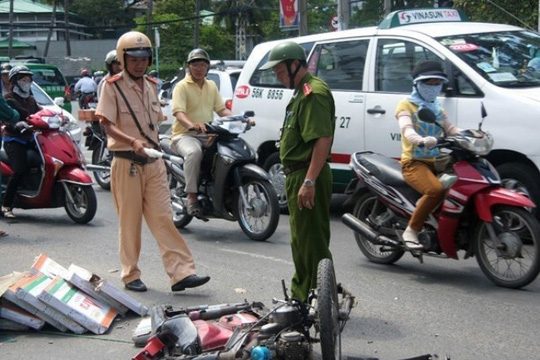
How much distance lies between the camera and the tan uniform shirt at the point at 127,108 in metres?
6.59

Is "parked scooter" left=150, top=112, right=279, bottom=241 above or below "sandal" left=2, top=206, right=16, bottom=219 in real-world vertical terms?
above

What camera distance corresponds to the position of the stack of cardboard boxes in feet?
18.9

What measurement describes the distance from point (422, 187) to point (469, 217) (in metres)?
0.44

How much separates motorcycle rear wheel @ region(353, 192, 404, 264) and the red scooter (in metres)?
3.40

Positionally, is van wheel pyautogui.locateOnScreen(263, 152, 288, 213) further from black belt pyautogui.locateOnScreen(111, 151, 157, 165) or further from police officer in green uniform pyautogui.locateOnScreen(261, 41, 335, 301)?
police officer in green uniform pyautogui.locateOnScreen(261, 41, 335, 301)

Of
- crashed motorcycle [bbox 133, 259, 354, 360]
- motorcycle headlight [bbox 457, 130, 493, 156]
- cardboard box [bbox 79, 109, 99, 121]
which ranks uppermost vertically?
cardboard box [bbox 79, 109, 99, 121]

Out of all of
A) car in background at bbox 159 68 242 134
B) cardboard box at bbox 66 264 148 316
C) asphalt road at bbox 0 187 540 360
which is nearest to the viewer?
asphalt road at bbox 0 187 540 360

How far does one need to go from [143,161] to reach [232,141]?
2.33 metres

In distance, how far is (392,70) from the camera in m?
9.10

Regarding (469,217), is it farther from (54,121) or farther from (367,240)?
(54,121)

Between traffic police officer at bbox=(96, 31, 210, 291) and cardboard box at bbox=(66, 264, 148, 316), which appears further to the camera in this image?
traffic police officer at bbox=(96, 31, 210, 291)

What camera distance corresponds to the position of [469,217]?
6.91 metres

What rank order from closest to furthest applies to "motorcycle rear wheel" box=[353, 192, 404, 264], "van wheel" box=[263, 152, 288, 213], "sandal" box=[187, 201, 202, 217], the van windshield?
"motorcycle rear wheel" box=[353, 192, 404, 264] < the van windshield < "sandal" box=[187, 201, 202, 217] < "van wheel" box=[263, 152, 288, 213]

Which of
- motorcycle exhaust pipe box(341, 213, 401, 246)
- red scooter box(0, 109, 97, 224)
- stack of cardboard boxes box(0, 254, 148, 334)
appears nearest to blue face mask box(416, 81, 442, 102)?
motorcycle exhaust pipe box(341, 213, 401, 246)
